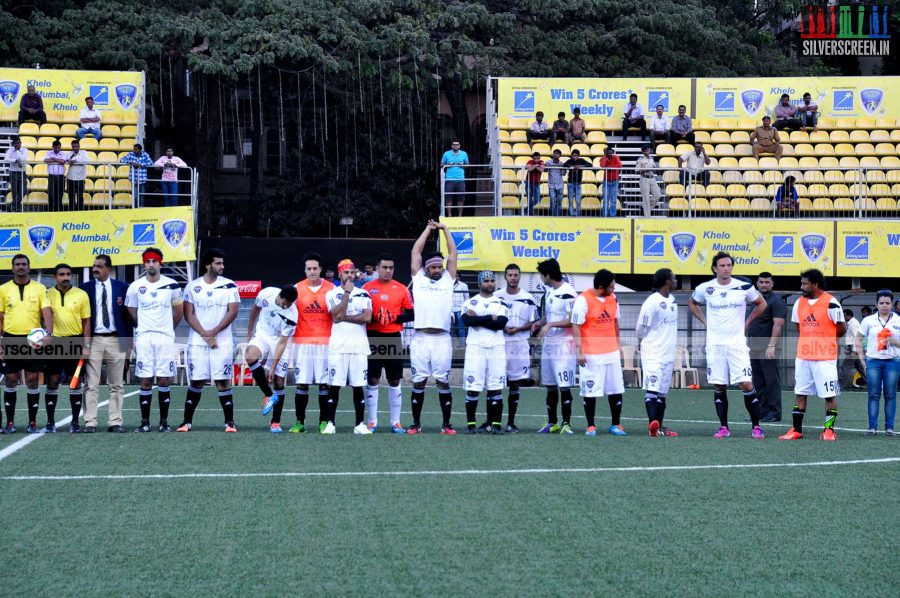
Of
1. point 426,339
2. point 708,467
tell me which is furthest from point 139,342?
point 708,467

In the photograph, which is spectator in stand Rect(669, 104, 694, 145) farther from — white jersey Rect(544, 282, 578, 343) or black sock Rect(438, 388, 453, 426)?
black sock Rect(438, 388, 453, 426)

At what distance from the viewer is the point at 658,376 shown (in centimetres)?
1380

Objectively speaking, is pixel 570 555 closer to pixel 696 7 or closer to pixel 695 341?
pixel 695 341

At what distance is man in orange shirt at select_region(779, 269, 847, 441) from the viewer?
13.4 m

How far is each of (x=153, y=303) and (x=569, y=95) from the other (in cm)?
1807

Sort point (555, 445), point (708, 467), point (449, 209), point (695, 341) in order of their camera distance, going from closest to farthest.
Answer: point (708, 467) → point (555, 445) → point (695, 341) → point (449, 209)

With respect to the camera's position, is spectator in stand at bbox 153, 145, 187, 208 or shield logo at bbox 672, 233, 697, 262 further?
spectator in stand at bbox 153, 145, 187, 208

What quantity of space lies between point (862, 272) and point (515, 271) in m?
13.4

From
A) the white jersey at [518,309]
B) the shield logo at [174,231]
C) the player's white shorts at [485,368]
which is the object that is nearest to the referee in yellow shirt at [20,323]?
the player's white shorts at [485,368]

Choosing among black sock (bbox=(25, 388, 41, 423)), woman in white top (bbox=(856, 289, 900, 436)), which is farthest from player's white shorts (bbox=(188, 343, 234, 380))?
woman in white top (bbox=(856, 289, 900, 436))

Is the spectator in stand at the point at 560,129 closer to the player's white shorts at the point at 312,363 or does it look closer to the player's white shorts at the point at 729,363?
the player's white shorts at the point at 729,363

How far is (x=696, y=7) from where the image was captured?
35562 millimetres

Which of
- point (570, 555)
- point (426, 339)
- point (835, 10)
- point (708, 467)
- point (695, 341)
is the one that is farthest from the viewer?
point (835, 10)

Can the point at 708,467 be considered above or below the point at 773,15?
below
